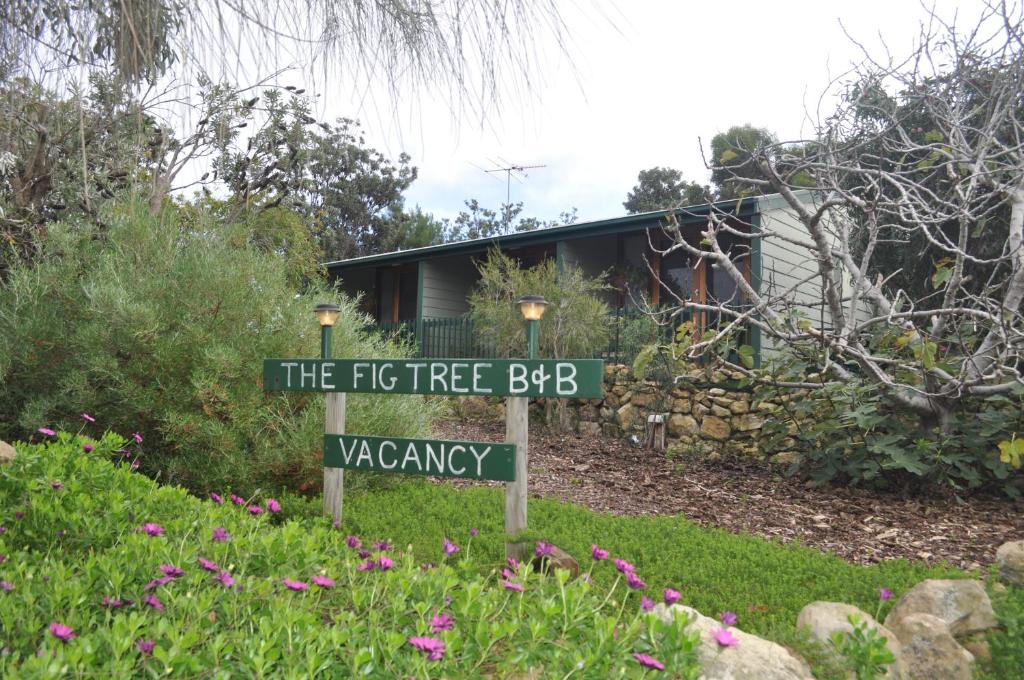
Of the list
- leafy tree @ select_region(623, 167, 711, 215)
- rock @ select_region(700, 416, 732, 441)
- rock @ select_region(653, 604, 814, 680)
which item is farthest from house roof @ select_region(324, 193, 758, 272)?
leafy tree @ select_region(623, 167, 711, 215)

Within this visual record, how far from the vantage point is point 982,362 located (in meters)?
6.39

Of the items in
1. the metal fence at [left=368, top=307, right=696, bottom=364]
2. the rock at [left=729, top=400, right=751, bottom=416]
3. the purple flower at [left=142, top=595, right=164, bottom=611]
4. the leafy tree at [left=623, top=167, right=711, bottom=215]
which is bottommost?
the purple flower at [left=142, top=595, right=164, bottom=611]

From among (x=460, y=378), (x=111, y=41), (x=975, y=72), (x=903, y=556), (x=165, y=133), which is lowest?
(x=903, y=556)

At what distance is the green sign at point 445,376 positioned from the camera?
12.8 ft

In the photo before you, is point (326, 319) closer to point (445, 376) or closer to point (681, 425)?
point (445, 376)

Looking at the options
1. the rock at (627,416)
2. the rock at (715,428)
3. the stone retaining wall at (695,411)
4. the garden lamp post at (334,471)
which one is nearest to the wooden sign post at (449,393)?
the garden lamp post at (334,471)

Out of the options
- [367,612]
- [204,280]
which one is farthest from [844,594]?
[204,280]

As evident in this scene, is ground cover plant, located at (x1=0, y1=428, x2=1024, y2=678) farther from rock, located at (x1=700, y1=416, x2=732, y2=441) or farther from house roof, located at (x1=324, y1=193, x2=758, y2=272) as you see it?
house roof, located at (x1=324, y1=193, x2=758, y2=272)

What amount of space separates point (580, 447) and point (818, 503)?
316cm

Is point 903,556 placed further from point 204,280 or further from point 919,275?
point 919,275

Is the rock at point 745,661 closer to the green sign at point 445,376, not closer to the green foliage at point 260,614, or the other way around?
the green foliage at point 260,614

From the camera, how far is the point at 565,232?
1210 cm

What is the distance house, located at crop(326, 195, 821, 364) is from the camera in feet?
36.4

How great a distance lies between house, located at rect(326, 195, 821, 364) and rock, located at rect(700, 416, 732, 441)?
1.24 m
